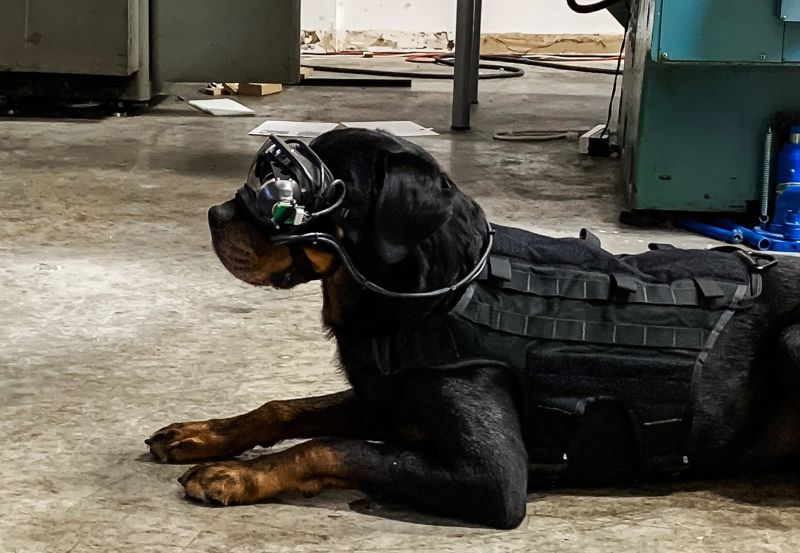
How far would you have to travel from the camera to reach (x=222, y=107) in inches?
254

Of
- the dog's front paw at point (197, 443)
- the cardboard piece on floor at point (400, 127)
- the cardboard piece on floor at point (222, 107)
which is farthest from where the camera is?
the cardboard piece on floor at point (222, 107)

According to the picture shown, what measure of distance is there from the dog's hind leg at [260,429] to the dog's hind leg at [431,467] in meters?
0.13

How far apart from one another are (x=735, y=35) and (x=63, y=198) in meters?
2.25

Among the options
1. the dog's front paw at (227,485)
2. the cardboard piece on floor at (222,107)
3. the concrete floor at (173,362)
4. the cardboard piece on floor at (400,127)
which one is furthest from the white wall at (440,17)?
the dog's front paw at (227,485)

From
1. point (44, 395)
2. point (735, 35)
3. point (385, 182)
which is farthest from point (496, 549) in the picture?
point (735, 35)

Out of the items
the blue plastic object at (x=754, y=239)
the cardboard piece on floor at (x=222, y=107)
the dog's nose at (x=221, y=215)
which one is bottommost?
the blue plastic object at (x=754, y=239)

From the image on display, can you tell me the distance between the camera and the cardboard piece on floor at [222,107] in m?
6.34

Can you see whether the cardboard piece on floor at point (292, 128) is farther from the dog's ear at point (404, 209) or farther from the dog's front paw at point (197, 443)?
the dog's ear at point (404, 209)

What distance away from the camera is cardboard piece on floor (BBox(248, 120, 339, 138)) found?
5.44 meters

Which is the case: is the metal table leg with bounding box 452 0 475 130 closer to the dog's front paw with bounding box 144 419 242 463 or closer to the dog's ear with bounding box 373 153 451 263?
the dog's front paw with bounding box 144 419 242 463

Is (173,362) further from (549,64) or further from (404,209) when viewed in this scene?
(549,64)

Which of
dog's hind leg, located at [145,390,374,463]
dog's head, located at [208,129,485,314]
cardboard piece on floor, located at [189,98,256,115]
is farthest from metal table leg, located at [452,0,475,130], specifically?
dog's head, located at [208,129,485,314]

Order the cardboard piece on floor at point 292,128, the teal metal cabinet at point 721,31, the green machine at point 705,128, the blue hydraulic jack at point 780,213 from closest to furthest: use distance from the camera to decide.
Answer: the teal metal cabinet at point 721,31 < the blue hydraulic jack at point 780,213 < the green machine at point 705,128 < the cardboard piece on floor at point 292,128

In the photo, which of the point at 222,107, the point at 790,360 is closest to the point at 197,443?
the point at 790,360
